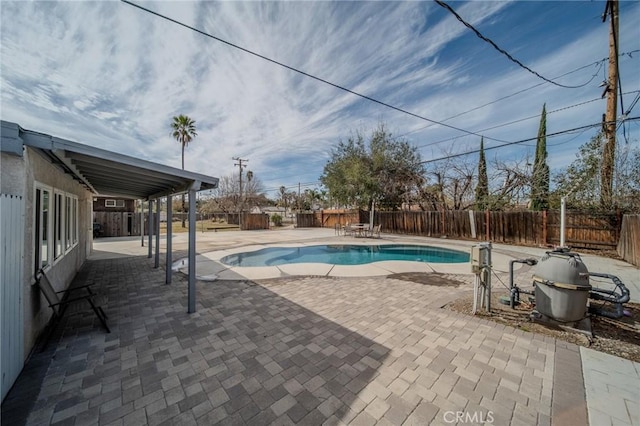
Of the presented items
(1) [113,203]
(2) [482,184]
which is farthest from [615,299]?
(1) [113,203]

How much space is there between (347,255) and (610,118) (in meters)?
10.9

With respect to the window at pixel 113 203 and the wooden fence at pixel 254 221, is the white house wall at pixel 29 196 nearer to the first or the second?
the window at pixel 113 203

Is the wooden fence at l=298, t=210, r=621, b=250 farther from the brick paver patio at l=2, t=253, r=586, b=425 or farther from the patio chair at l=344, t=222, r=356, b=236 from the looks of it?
the brick paver patio at l=2, t=253, r=586, b=425

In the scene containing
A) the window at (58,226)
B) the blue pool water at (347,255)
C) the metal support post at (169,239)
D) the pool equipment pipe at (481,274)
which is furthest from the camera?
the blue pool water at (347,255)

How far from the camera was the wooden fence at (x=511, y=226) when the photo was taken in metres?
9.70

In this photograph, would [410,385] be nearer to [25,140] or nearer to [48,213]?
[25,140]

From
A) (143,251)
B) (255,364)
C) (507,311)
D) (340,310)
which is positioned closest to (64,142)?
(255,364)

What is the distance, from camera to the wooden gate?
2062 millimetres

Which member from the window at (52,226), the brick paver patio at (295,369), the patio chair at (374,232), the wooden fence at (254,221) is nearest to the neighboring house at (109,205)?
the wooden fence at (254,221)

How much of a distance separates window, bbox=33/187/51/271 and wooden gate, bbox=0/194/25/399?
0.85 meters

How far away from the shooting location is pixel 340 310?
160 inches

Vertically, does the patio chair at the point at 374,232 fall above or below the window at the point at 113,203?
below

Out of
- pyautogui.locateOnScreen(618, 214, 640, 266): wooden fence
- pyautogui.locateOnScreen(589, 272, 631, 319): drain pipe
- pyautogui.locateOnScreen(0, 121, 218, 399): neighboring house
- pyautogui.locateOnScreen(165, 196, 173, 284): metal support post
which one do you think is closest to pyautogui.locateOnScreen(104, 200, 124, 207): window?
pyautogui.locateOnScreen(165, 196, 173, 284): metal support post

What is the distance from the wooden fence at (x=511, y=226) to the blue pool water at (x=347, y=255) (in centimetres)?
360
